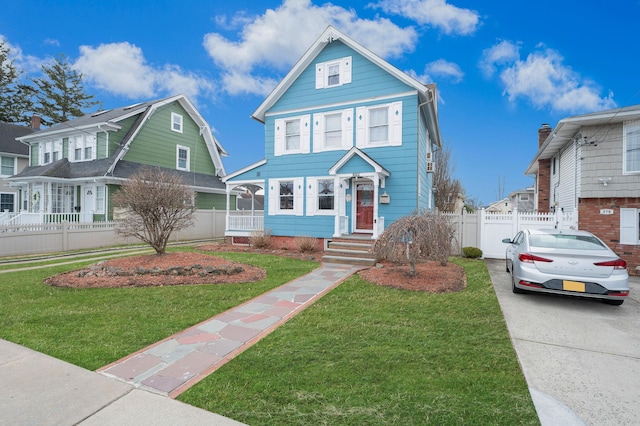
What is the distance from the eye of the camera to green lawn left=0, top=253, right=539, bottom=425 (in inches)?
107

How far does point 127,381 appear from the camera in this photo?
10.3ft

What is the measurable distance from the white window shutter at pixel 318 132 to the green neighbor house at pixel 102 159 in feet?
33.1

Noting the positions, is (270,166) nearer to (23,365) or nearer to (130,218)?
(130,218)

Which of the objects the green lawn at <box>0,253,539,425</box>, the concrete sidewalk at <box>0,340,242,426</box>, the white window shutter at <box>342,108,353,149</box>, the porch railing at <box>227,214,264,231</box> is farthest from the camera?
the porch railing at <box>227,214,264,231</box>

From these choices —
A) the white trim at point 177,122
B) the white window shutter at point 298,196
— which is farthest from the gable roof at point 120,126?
the white window shutter at point 298,196

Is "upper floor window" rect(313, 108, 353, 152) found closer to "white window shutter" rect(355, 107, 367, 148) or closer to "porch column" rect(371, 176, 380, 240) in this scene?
"white window shutter" rect(355, 107, 367, 148)

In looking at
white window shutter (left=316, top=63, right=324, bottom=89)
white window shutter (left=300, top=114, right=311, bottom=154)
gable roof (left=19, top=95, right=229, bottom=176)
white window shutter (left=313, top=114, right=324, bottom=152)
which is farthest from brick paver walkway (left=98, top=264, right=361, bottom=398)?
gable roof (left=19, top=95, right=229, bottom=176)

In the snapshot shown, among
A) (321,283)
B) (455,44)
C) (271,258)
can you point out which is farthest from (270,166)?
(455,44)

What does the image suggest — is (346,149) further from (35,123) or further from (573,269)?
(35,123)

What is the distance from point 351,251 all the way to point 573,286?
6.28m

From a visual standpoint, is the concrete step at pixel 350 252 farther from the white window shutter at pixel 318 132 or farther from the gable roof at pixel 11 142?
the gable roof at pixel 11 142

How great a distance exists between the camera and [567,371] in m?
3.52

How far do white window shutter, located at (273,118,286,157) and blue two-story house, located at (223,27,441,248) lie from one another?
0.05m

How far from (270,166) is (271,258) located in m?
5.17
